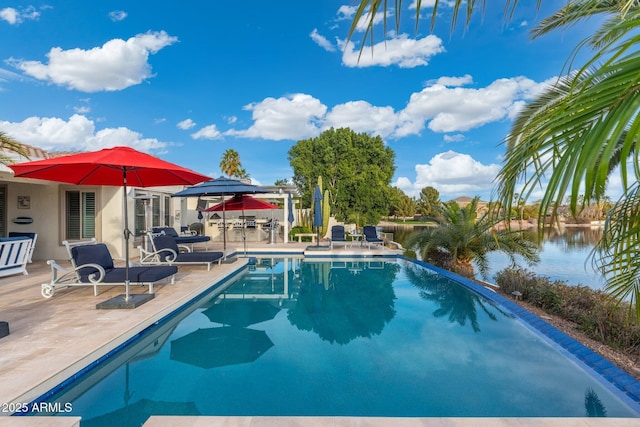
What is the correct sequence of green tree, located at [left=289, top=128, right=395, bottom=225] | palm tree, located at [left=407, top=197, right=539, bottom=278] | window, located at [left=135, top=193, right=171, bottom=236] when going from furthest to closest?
green tree, located at [left=289, top=128, right=395, bottom=225] → window, located at [left=135, top=193, right=171, bottom=236] → palm tree, located at [left=407, top=197, right=539, bottom=278]

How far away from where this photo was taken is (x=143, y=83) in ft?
70.1

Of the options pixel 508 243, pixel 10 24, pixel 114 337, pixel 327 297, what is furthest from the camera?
pixel 10 24

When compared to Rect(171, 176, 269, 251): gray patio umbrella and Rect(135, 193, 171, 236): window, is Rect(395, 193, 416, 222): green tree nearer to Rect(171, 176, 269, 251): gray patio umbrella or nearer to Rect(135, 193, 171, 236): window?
Rect(135, 193, 171, 236): window

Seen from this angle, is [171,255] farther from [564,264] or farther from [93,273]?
[564,264]

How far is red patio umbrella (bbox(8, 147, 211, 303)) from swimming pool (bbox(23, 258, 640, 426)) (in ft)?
6.83

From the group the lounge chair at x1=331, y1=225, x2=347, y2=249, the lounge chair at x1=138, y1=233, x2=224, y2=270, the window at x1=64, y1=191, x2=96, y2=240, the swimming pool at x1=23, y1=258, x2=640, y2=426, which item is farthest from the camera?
the lounge chair at x1=331, y1=225, x2=347, y2=249

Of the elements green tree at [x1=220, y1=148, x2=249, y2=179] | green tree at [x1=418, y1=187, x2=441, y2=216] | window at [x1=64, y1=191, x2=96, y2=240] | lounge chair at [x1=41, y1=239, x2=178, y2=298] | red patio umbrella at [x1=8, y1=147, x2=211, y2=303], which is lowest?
lounge chair at [x1=41, y1=239, x2=178, y2=298]

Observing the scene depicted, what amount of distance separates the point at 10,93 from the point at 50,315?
18.1m

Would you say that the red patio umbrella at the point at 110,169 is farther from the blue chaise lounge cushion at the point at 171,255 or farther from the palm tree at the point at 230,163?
the palm tree at the point at 230,163

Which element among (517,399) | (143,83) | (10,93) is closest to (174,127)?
(143,83)

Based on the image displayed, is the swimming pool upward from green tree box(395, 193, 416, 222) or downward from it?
downward

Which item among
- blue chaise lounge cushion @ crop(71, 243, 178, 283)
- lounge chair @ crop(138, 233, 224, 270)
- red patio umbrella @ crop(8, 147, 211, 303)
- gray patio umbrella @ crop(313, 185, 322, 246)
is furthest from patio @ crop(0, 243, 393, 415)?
gray patio umbrella @ crop(313, 185, 322, 246)

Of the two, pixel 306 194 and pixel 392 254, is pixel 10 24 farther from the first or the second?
pixel 306 194

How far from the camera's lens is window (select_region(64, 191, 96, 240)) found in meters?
11.7
